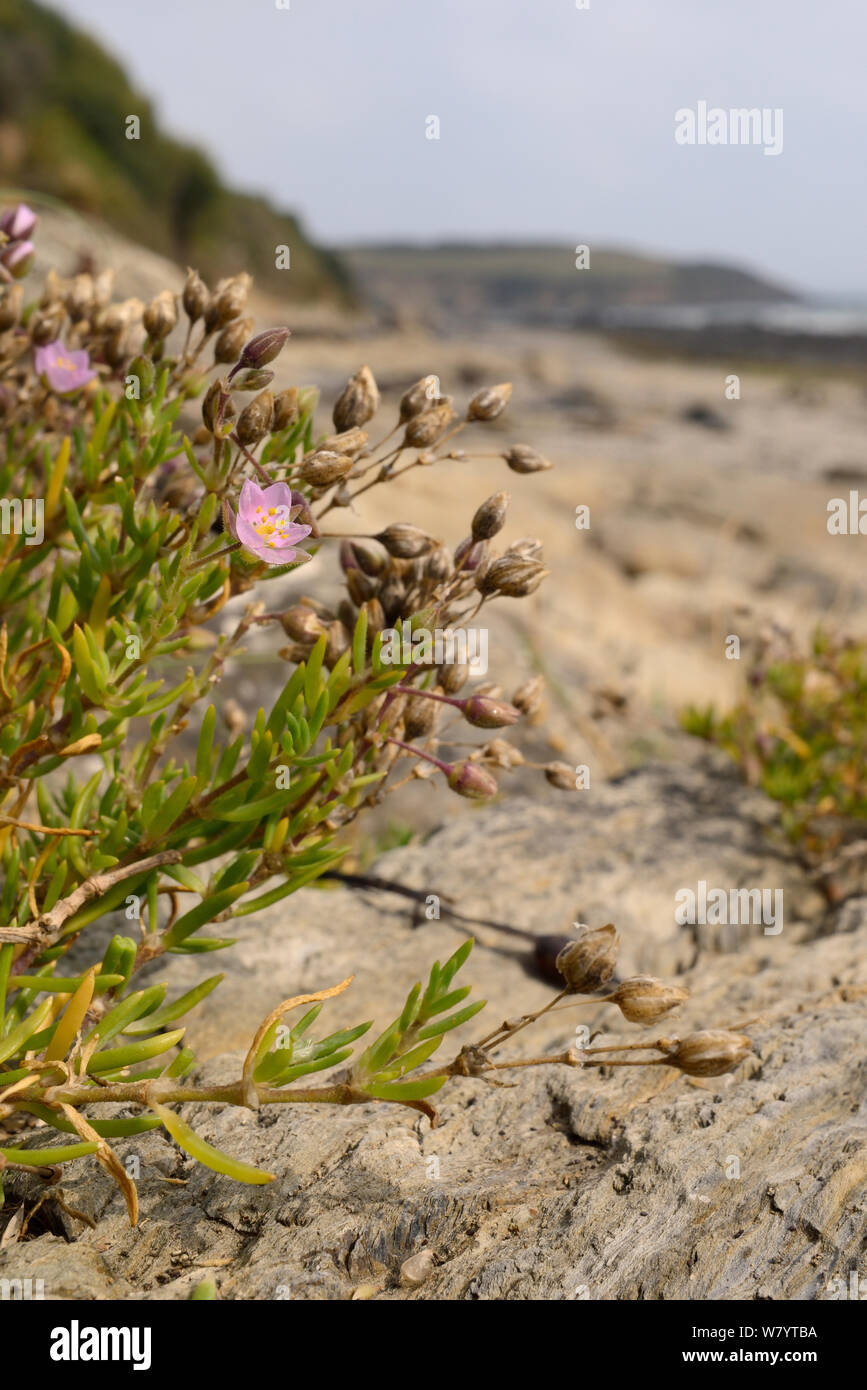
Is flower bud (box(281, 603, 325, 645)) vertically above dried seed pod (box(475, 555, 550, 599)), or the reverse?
dried seed pod (box(475, 555, 550, 599))

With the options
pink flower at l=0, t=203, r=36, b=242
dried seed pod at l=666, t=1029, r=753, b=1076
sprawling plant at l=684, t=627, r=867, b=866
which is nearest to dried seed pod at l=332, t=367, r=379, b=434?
pink flower at l=0, t=203, r=36, b=242

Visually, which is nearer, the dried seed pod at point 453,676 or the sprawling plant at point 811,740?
the dried seed pod at point 453,676

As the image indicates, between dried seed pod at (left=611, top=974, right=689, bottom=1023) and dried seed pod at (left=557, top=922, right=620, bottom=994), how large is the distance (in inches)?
1.3

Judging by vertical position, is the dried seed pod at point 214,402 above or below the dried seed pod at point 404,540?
above

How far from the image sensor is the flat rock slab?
1583 mm

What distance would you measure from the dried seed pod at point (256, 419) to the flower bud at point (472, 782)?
582 mm

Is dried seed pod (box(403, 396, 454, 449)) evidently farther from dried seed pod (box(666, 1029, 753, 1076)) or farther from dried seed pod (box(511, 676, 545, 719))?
dried seed pod (box(666, 1029, 753, 1076))

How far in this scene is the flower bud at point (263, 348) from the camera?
1650 mm

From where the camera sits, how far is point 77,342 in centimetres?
229

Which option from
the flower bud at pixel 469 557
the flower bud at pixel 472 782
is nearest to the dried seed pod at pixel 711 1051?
the flower bud at pixel 472 782

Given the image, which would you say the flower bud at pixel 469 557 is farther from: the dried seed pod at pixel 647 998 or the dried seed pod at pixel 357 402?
the dried seed pod at pixel 647 998

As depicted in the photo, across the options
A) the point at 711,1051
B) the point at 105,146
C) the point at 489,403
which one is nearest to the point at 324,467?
the point at 489,403

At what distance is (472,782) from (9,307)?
3.98ft

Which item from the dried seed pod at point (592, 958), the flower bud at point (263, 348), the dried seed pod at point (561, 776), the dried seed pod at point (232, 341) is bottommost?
the dried seed pod at point (592, 958)
